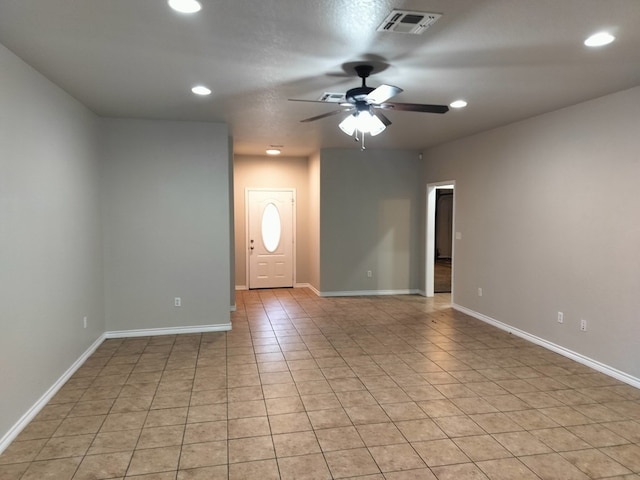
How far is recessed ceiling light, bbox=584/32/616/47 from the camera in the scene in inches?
99.5

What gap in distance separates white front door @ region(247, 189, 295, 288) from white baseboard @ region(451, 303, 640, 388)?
3801 millimetres

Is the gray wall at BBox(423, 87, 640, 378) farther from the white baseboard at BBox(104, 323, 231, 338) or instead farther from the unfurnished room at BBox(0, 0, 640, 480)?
the white baseboard at BBox(104, 323, 231, 338)

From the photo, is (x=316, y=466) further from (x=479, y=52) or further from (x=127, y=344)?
(x=127, y=344)

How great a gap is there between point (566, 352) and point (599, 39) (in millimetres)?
3091

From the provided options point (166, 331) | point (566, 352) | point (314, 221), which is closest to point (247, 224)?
point (314, 221)

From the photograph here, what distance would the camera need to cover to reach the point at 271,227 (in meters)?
8.30

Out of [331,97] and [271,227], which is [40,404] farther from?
[271,227]

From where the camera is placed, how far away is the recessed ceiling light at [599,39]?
2.53 m

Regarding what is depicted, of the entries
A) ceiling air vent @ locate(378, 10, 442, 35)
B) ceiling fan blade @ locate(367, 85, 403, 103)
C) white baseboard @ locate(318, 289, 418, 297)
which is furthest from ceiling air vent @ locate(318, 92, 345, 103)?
white baseboard @ locate(318, 289, 418, 297)

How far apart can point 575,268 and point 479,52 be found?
2576 millimetres

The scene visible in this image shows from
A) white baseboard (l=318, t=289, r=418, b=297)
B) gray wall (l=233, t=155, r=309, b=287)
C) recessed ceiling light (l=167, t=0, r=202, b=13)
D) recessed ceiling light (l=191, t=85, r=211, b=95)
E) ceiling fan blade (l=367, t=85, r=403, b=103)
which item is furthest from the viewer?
gray wall (l=233, t=155, r=309, b=287)

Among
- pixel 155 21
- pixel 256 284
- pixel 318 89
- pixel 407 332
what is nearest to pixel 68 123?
pixel 155 21

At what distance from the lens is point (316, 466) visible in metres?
2.46

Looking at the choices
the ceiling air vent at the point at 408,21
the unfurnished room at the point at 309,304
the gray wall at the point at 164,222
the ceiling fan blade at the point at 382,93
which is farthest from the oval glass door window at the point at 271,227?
the ceiling air vent at the point at 408,21
